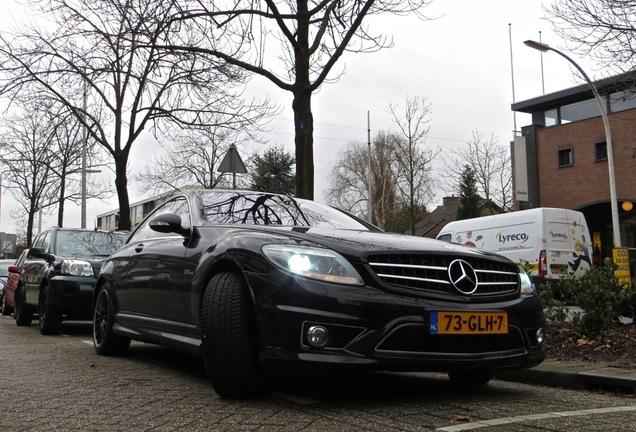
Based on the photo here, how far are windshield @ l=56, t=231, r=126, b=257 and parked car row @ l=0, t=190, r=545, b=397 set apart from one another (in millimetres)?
5711

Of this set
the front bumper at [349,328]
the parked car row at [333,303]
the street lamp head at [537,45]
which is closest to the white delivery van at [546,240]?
the street lamp head at [537,45]

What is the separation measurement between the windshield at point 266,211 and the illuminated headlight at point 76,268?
4.80m

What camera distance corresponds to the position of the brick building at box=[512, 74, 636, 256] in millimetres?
27297

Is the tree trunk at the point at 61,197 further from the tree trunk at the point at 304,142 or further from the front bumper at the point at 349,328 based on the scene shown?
the front bumper at the point at 349,328

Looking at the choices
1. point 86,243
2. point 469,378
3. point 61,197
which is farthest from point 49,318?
point 61,197

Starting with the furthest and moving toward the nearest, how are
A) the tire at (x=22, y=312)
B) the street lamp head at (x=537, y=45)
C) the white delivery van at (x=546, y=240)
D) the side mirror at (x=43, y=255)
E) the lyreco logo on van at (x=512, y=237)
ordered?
the street lamp head at (x=537, y=45) < the lyreco logo on van at (x=512, y=237) < the white delivery van at (x=546, y=240) < the tire at (x=22, y=312) < the side mirror at (x=43, y=255)

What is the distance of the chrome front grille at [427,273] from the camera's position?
390 centimetres

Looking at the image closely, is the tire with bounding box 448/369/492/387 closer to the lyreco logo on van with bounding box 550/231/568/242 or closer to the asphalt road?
the asphalt road

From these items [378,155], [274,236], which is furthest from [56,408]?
[378,155]

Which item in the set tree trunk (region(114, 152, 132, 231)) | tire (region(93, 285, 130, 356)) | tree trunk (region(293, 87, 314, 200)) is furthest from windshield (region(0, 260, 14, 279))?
tire (region(93, 285, 130, 356))

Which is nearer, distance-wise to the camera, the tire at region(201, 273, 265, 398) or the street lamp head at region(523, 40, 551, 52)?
the tire at region(201, 273, 265, 398)

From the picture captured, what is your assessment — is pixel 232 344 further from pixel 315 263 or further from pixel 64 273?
pixel 64 273

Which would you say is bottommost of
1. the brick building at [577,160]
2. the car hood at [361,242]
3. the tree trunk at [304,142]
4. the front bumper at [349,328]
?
the front bumper at [349,328]

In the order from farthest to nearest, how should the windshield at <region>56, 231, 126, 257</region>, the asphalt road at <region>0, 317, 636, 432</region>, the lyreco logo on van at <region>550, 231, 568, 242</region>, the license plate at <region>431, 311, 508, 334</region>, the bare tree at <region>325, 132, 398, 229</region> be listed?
the bare tree at <region>325, 132, 398, 229</region>, the lyreco logo on van at <region>550, 231, 568, 242</region>, the windshield at <region>56, 231, 126, 257</region>, the license plate at <region>431, 311, 508, 334</region>, the asphalt road at <region>0, 317, 636, 432</region>
